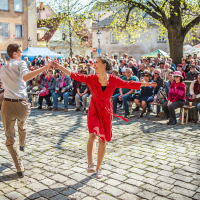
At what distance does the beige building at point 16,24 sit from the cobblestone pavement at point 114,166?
30.7 metres

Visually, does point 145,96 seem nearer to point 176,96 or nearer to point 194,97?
point 176,96

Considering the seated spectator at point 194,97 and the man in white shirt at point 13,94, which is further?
the seated spectator at point 194,97

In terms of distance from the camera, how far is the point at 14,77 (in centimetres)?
436

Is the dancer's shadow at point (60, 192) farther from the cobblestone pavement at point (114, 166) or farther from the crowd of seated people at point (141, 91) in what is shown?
the crowd of seated people at point (141, 91)

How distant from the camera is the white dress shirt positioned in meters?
4.28

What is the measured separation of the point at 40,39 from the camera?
50.8 m

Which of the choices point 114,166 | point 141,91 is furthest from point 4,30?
point 114,166

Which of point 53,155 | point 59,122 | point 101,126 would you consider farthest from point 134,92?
point 101,126

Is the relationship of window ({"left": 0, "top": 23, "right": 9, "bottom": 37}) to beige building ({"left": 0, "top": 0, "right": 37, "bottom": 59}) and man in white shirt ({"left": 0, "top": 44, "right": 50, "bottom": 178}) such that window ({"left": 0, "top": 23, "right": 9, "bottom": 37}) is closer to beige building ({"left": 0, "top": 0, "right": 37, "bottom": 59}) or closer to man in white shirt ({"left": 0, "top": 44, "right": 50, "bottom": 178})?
beige building ({"left": 0, "top": 0, "right": 37, "bottom": 59})

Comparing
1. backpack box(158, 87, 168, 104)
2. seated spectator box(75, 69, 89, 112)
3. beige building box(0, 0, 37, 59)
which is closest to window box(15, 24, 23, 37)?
beige building box(0, 0, 37, 59)

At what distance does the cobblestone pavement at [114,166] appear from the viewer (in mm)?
3930

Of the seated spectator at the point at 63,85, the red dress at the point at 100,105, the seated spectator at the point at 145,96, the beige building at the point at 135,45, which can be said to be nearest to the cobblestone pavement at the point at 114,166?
the red dress at the point at 100,105

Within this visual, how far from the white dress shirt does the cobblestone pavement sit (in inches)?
53.9

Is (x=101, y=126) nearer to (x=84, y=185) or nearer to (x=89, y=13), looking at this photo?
(x=84, y=185)
